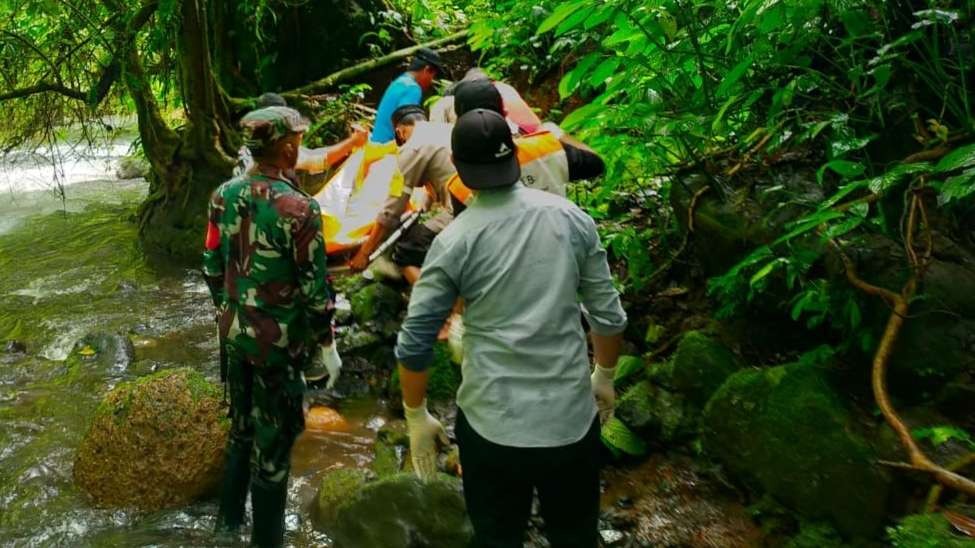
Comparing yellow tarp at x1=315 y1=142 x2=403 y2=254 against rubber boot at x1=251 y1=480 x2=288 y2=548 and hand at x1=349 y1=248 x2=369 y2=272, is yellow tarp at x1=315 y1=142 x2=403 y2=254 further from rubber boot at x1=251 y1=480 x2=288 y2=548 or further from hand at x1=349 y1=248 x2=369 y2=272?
rubber boot at x1=251 y1=480 x2=288 y2=548

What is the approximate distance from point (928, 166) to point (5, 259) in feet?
37.3

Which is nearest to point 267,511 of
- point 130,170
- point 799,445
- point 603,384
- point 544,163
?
point 603,384

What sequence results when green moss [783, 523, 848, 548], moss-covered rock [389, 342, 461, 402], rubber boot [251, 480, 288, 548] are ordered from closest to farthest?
green moss [783, 523, 848, 548] < rubber boot [251, 480, 288, 548] < moss-covered rock [389, 342, 461, 402]

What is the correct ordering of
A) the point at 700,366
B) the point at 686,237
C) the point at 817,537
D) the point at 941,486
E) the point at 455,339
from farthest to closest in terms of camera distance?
1. the point at 455,339
2. the point at 686,237
3. the point at 700,366
4. the point at 817,537
5. the point at 941,486

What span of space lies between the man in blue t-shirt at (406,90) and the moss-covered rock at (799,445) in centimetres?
453

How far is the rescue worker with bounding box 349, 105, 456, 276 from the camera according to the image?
200 inches

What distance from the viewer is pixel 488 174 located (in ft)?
8.22

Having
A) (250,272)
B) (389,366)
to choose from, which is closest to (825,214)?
(250,272)

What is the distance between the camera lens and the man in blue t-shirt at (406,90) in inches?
284

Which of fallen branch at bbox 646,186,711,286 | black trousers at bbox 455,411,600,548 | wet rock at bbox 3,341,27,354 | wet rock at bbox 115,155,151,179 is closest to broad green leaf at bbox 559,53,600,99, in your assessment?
fallen branch at bbox 646,186,711,286

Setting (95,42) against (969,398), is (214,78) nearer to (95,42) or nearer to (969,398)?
(95,42)

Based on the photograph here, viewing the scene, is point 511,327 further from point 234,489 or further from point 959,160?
point 234,489

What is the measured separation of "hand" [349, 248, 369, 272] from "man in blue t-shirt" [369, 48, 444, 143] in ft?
4.98

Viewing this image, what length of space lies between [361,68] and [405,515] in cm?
936
